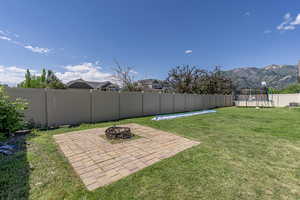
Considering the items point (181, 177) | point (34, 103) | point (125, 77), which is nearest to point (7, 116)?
point (34, 103)

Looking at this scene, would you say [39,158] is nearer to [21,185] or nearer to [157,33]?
[21,185]

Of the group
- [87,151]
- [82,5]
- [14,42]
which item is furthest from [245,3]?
[14,42]

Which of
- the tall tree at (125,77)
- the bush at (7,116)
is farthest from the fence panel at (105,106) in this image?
the tall tree at (125,77)

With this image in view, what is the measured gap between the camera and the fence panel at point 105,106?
19.4ft

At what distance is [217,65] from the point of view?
1983cm

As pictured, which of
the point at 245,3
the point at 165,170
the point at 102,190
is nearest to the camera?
the point at 102,190

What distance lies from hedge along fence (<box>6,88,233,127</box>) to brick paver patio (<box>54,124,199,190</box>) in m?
1.94

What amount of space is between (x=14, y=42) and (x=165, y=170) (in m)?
10.0

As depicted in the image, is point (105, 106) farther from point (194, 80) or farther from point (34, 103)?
point (194, 80)

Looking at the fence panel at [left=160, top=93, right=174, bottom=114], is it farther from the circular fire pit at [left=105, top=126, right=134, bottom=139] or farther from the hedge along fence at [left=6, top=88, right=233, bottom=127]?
the circular fire pit at [left=105, top=126, right=134, bottom=139]

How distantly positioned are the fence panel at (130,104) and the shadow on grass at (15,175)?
4.49 metres

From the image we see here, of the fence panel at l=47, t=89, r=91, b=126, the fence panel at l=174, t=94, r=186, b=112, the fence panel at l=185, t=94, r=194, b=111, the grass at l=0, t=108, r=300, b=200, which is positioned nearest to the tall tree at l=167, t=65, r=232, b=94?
the fence panel at l=185, t=94, r=194, b=111

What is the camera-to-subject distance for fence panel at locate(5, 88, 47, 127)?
4.26m

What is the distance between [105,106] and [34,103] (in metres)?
2.62
